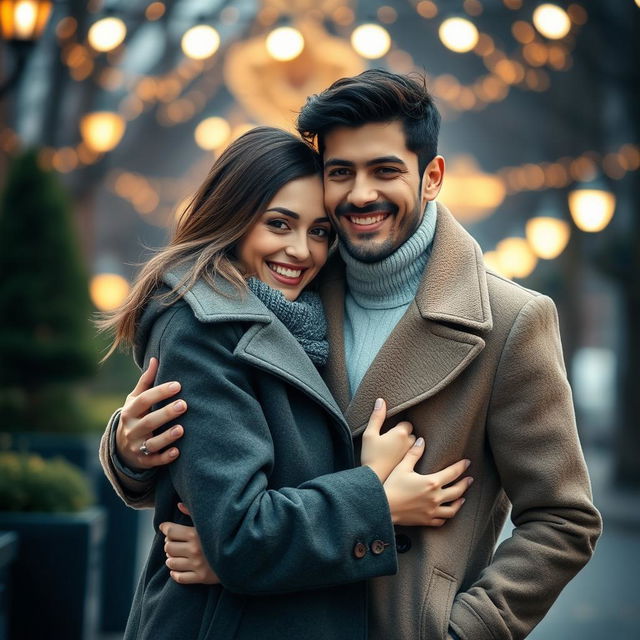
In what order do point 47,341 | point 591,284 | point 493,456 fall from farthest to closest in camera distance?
point 591,284 → point 47,341 → point 493,456

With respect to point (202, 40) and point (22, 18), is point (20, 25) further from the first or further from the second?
point (202, 40)

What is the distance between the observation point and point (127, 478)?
12.1 feet

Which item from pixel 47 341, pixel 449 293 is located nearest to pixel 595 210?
pixel 47 341

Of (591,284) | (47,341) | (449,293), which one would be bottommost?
(591,284)

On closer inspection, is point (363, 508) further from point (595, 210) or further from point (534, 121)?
point (534, 121)

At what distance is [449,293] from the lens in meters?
3.67

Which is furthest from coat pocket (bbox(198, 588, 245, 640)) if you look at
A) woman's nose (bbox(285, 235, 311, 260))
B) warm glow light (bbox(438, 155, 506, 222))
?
warm glow light (bbox(438, 155, 506, 222))

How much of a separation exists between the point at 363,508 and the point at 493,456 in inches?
19.6

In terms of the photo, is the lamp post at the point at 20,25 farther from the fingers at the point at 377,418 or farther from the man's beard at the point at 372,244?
the fingers at the point at 377,418

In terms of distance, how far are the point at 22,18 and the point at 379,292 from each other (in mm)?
6382

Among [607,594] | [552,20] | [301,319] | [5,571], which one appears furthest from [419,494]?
[552,20]

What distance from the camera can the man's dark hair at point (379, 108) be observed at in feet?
11.7

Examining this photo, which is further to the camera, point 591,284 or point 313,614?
point 591,284

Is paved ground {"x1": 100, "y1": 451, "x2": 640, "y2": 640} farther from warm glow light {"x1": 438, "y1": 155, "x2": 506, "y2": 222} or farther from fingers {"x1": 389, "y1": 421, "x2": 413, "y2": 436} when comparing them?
warm glow light {"x1": 438, "y1": 155, "x2": 506, "y2": 222}
